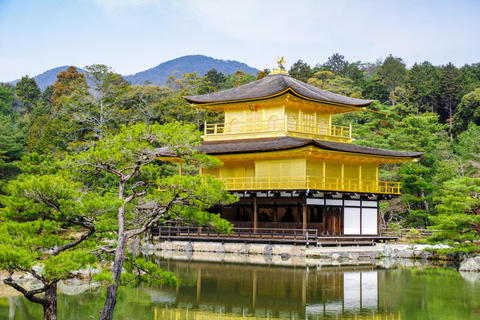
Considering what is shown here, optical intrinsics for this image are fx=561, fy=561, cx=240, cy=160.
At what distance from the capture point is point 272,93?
108 ft

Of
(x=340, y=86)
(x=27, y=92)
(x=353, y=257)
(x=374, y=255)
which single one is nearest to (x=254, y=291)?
(x=353, y=257)

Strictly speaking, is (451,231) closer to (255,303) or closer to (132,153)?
(255,303)

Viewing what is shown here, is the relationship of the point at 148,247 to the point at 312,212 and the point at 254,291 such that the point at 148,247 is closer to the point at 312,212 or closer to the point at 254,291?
the point at 312,212

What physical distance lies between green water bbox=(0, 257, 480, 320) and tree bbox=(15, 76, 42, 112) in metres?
68.3

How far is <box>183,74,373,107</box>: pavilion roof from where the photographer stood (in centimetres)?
3312

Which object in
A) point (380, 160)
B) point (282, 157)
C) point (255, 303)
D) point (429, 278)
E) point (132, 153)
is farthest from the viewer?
point (380, 160)

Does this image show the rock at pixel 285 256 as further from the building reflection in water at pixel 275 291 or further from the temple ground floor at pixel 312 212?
the building reflection in water at pixel 275 291

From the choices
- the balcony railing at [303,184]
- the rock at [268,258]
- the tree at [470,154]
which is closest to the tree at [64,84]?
the balcony railing at [303,184]

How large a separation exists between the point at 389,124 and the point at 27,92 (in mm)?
55663

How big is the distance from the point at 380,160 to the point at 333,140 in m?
3.17

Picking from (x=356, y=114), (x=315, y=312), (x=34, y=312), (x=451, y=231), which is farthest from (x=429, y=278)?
(x=356, y=114)

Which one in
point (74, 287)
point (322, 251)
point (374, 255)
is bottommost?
point (74, 287)

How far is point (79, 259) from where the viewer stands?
A: 11664 millimetres

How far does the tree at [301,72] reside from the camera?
6869 cm
